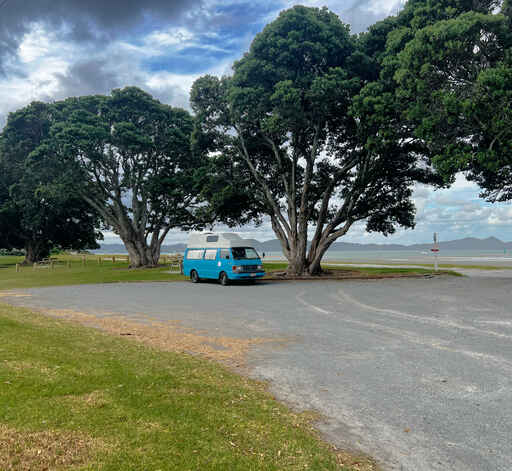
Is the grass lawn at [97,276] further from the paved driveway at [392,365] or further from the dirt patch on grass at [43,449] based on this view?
the dirt patch on grass at [43,449]

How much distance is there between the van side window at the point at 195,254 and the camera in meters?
24.2

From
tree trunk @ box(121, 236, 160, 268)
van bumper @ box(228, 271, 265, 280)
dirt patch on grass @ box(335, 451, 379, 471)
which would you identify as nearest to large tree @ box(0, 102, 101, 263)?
tree trunk @ box(121, 236, 160, 268)

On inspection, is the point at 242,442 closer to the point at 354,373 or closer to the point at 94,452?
the point at 94,452

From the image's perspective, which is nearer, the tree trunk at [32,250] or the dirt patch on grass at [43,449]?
Answer: the dirt patch on grass at [43,449]

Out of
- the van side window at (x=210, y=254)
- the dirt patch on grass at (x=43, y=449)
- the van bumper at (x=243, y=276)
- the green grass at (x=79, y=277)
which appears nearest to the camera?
the dirt patch on grass at (x=43, y=449)

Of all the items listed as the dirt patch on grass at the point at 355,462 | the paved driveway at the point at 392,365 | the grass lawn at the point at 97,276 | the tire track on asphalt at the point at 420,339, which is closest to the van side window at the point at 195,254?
the grass lawn at the point at 97,276

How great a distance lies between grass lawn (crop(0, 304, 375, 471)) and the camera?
341 cm

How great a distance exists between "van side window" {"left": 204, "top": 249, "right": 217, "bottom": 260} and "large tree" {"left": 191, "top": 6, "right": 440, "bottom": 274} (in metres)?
6.55

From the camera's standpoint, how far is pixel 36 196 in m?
40.0

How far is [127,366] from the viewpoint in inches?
242

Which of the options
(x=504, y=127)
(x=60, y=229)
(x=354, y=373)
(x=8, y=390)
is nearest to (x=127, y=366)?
(x=8, y=390)

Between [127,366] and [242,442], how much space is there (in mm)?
3018

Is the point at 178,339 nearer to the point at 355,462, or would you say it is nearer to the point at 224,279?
the point at 355,462

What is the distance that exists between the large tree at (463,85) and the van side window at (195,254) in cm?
1367
